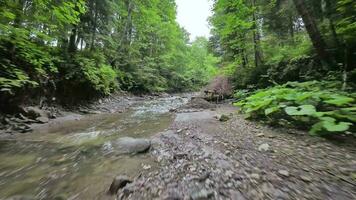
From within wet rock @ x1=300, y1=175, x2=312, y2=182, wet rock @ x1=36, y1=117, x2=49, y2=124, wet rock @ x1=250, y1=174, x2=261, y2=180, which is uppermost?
wet rock @ x1=36, y1=117, x2=49, y2=124

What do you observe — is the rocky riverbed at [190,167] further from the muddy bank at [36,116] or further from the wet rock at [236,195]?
the muddy bank at [36,116]

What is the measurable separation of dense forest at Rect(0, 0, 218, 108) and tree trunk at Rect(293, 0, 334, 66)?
7314 mm

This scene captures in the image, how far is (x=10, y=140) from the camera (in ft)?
15.6

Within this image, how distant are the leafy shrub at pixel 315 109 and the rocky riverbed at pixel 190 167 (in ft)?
0.98

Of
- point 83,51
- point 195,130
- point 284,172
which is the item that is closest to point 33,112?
point 195,130

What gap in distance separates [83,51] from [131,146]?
9.64 m

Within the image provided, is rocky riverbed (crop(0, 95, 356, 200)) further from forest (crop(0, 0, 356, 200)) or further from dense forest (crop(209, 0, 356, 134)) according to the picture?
dense forest (crop(209, 0, 356, 134))

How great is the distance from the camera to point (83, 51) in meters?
11.5

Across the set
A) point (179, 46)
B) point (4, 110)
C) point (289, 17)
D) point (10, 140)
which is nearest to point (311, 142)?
point (10, 140)

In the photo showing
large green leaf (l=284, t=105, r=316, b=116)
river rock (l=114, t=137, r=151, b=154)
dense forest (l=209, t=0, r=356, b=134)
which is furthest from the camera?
river rock (l=114, t=137, r=151, b=154)

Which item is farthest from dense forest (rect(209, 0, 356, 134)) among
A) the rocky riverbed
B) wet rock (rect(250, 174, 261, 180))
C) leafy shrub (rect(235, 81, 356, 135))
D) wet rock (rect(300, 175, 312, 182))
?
wet rock (rect(250, 174, 261, 180))

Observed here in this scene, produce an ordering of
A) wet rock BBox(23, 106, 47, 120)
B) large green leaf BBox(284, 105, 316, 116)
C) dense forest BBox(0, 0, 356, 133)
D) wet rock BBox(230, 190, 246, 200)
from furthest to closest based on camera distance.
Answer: wet rock BBox(23, 106, 47, 120) < dense forest BBox(0, 0, 356, 133) < large green leaf BBox(284, 105, 316, 116) < wet rock BBox(230, 190, 246, 200)

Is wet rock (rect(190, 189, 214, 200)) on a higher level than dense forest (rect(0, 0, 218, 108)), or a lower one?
lower

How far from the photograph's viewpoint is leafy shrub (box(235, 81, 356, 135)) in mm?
3250
